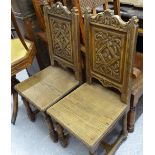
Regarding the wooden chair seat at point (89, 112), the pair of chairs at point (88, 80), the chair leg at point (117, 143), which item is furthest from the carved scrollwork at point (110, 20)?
the chair leg at point (117, 143)

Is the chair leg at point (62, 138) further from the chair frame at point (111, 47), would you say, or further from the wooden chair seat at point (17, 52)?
the wooden chair seat at point (17, 52)

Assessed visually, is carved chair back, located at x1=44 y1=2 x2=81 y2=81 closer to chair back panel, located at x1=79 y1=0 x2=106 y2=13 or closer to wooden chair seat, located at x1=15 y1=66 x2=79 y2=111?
wooden chair seat, located at x1=15 y1=66 x2=79 y2=111

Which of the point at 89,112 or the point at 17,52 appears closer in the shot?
the point at 89,112

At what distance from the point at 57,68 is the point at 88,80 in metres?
0.37

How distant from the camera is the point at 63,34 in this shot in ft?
4.61

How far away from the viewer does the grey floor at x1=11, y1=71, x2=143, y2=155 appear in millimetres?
1484

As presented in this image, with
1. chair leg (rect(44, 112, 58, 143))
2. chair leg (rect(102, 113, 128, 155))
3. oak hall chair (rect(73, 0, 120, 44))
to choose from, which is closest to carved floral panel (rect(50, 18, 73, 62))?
oak hall chair (rect(73, 0, 120, 44))

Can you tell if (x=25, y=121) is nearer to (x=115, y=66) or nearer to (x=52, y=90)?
(x=52, y=90)

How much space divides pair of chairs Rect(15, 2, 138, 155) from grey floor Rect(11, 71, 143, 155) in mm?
73

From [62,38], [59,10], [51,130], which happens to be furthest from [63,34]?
[51,130]

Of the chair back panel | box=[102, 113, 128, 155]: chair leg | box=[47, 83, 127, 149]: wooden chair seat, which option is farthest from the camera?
the chair back panel

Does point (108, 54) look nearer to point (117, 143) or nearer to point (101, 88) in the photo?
point (101, 88)

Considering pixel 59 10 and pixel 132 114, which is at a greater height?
pixel 59 10

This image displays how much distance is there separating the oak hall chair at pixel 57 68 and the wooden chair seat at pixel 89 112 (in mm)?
104
